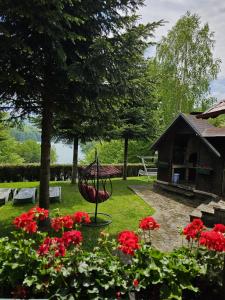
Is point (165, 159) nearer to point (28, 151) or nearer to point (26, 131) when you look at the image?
point (26, 131)

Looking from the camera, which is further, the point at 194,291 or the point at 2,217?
the point at 2,217

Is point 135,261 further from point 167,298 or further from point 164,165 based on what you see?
point 164,165

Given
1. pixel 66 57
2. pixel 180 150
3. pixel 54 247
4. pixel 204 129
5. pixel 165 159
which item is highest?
pixel 66 57

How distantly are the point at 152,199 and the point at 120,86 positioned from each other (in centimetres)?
683

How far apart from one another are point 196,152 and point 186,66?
1448cm

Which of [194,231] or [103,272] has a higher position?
[194,231]

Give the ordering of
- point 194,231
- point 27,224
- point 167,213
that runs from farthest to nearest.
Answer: point 167,213, point 194,231, point 27,224

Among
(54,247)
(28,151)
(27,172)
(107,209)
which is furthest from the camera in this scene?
(28,151)

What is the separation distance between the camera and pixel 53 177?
19219 mm

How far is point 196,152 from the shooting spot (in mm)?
14180

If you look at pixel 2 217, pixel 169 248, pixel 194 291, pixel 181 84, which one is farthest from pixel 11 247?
pixel 181 84

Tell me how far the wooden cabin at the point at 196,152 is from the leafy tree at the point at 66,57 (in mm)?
5795

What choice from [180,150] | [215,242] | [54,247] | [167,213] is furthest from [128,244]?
[180,150]

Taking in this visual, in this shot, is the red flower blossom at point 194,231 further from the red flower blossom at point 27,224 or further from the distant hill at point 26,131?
the distant hill at point 26,131
